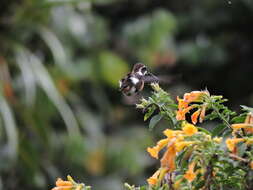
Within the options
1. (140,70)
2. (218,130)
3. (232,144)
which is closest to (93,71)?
(140,70)

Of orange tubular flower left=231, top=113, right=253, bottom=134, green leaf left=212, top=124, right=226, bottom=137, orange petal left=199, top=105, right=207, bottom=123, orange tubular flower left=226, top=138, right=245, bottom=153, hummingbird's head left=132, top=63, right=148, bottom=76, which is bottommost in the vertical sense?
orange tubular flower left=226, top=138, right=245, bottom=153

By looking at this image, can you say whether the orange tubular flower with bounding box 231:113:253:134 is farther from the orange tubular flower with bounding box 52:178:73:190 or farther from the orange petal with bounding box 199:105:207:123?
the orange tubular flower with bounding box 52:178:73:190

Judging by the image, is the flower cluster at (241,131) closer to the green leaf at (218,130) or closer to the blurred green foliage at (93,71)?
the green leaf at (218,130)

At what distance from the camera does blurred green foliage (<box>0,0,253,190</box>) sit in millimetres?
3217

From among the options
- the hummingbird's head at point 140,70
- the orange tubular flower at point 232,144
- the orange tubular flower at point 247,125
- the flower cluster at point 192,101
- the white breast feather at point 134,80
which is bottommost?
the orange tubular flower at point 232,144

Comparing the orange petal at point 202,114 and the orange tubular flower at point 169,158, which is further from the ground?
the orange petal at point 202,114

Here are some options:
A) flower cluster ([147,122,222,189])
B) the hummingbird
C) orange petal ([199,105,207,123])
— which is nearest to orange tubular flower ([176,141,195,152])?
flower cluster ([147,122,222,189])

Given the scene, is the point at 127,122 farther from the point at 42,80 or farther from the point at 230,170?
the point at 230,170

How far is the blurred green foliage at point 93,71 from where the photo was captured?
3.22 m

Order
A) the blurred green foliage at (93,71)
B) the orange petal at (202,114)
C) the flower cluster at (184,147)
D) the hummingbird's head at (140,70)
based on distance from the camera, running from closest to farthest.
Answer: the flower cluster at (184,147) → the orange petal at (202,114) → the hummingbird's head at (140,70) → the blurred green foliage at (93,71)

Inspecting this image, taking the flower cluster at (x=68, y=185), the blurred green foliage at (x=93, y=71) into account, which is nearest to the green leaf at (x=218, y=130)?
the flower cluster at (x=68, y=185)

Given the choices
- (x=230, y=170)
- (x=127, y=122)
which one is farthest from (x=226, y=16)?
(x=230, y=170)

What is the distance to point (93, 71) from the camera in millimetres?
3949

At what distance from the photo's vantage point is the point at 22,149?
305cm
